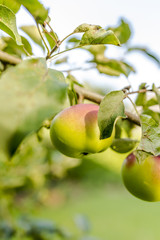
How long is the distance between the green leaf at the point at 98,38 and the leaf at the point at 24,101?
216 millimetres

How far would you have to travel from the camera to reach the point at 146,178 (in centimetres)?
68

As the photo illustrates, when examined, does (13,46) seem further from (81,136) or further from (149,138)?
(149,138)

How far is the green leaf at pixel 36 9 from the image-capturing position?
1.99ft

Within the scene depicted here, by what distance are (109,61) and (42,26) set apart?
361mm

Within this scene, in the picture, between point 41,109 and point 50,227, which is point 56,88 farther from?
point 50,227

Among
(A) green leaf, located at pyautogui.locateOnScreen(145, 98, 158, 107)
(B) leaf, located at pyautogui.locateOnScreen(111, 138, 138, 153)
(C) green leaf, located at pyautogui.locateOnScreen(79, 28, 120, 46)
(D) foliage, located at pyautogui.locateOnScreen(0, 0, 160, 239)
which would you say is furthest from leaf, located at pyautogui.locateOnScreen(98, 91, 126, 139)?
(A) green leaf, located at pyautogui.locateOnScreen(145, 98, 158, 107)

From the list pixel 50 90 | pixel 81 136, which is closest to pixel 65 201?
pixel 81 136

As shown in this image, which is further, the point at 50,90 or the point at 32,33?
Result: the point at 32,33

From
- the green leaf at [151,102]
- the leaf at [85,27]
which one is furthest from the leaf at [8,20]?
the green leaf at [151,102]

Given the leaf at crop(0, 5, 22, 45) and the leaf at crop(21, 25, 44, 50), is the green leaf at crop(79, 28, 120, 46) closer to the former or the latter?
the leaf at crop(0, 5, 22, 45)

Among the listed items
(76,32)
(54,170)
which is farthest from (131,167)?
(54,170)

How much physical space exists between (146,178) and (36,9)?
0.44 m

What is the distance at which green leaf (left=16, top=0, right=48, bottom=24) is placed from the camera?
61cm

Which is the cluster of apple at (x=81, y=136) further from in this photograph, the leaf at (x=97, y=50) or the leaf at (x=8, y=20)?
the leaf at (x=97, y=50)
